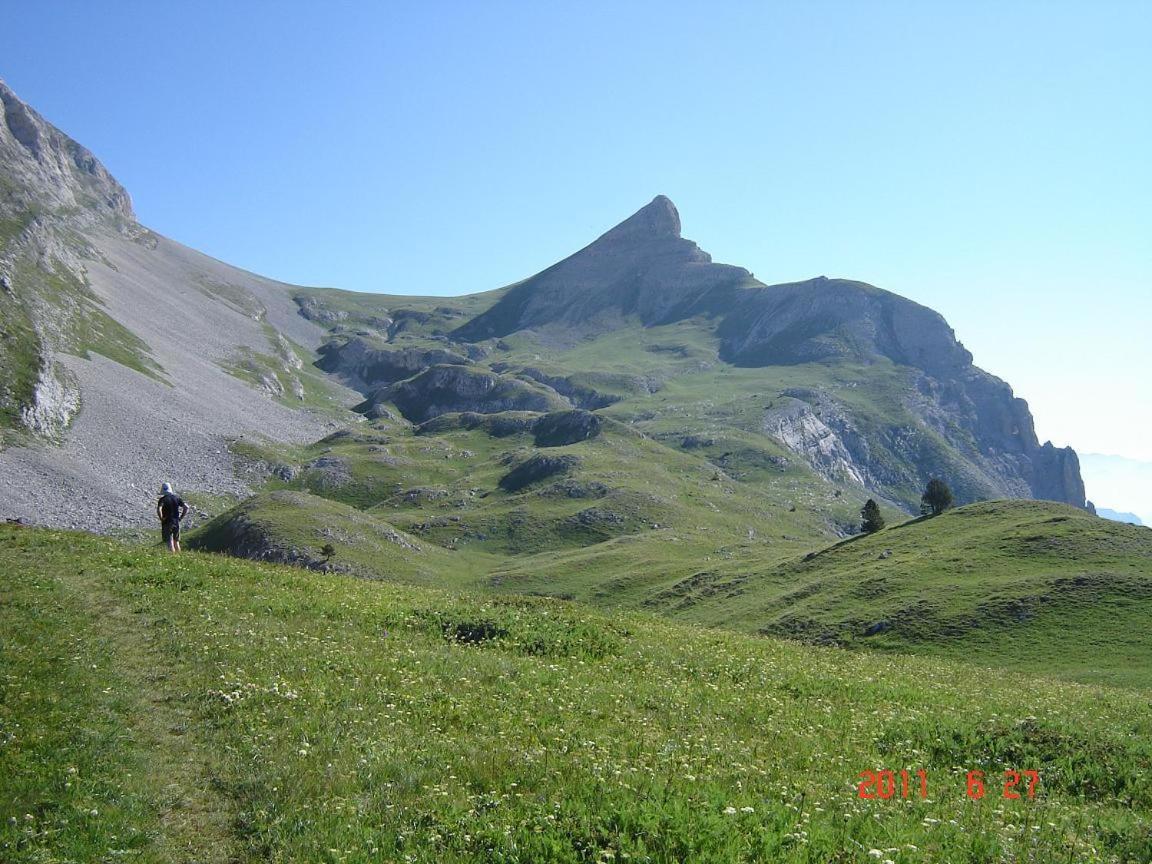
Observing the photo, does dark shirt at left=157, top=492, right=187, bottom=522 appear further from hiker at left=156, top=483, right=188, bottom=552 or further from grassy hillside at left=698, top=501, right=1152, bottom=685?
grassy hillside at left=698, top=501, right=1152, bottom=685

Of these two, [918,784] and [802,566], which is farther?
[802,566]

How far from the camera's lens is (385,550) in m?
119

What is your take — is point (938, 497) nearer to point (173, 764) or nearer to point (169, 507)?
point (169, 507)

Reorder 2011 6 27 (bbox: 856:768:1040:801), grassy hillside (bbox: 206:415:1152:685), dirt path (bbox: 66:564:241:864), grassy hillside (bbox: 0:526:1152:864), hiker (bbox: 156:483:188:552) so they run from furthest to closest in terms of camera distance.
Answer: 1. grassy hillside (bbox: 206:415:1152:685)
2. hiker (bbox: 156:483:188:552)
3. 2011 6 27 (bbox: 856:768:1040:801)
4. dirt path (bbox: 66:564:241:864)
5. grassy hillside (bbox: 0:526:1152:864)

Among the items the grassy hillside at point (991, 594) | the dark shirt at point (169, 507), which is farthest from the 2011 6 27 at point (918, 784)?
the grassy hillside at point (991, 594)

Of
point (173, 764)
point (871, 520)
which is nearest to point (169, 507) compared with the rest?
point (173, 764)

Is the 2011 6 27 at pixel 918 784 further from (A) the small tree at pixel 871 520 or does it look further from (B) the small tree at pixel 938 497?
(A) the small tree at pixel 871 520

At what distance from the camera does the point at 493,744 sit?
589 inches

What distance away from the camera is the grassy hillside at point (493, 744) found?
11156mm

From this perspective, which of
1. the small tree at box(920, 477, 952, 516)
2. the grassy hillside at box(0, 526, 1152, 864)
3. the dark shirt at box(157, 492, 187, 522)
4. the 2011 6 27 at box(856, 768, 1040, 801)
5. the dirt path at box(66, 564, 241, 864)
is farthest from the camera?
the small tree at box(920, 477, 952, 516)

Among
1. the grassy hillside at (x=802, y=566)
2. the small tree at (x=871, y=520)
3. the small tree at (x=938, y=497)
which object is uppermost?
the small tree at (x=938, y=497)

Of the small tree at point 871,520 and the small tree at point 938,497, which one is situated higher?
the small tree at point 938,497

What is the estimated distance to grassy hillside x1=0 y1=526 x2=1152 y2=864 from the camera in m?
11.2

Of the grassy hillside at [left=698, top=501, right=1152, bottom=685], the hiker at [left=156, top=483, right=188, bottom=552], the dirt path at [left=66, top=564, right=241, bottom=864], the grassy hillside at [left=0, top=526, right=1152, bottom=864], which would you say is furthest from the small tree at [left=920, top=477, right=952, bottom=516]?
the dirt path at [left=66, top=564, right=241, bottom=864]
